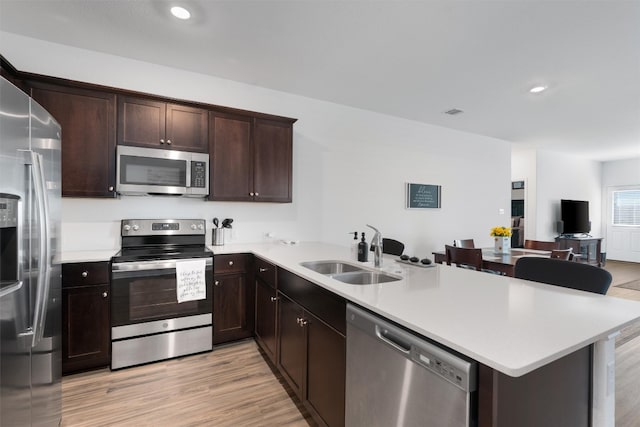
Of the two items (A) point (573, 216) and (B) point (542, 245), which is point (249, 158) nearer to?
(B) point (542, 245)

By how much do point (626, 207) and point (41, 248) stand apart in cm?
1142

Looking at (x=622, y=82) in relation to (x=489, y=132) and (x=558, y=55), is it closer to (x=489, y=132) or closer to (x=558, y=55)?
(x=558, y=55)

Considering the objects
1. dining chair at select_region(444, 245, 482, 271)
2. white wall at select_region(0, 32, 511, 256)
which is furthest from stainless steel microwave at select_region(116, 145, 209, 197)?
dining chair at select_region(444, 245, 482, 271)

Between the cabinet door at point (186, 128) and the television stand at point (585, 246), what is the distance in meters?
7.35

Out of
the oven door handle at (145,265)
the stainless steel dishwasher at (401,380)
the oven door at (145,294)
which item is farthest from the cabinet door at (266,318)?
the stainless steel dishwasher at (401,380)

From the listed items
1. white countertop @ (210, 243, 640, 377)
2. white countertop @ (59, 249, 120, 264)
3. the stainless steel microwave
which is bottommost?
white countertop @ (210, 243, 640, 377)

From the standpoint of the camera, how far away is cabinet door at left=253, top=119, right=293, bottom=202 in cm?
321

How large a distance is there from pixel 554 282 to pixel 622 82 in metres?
3.08

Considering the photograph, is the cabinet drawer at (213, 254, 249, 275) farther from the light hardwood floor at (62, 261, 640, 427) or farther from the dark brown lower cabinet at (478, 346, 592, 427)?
the dark brown lower cabinet at (478, 346, 592, 427)

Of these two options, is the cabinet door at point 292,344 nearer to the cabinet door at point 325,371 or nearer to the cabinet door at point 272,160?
the cabinet door at point 325,371

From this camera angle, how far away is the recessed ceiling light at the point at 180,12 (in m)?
2.18

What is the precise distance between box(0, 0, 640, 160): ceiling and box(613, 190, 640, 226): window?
5.51 m

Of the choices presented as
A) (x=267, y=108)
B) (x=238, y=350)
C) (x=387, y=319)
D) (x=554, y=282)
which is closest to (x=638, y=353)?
(x=554, y=282)

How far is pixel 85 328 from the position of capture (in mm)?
2332
